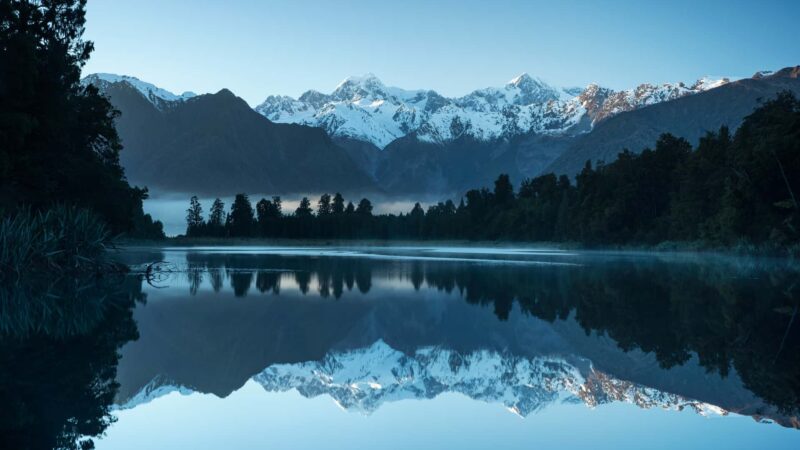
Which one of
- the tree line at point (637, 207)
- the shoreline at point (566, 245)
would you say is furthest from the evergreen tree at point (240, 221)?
the shoreline at point (566, 245)

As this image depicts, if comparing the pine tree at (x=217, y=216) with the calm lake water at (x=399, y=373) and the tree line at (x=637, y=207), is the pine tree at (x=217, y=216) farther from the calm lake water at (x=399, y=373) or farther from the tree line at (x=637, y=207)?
the calm lake water at (x=399, y=373)

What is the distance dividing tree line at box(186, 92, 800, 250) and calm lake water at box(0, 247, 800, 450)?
3503cm

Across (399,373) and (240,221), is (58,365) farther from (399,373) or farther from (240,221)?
(240,221)

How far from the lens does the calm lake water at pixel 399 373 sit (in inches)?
280

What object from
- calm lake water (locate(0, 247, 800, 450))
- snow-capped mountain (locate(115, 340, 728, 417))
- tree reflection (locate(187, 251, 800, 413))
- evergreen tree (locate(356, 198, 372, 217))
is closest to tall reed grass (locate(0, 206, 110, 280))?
calm lake water (locate(0, 247, 800, 450))

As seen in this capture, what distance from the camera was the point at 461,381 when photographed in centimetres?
977

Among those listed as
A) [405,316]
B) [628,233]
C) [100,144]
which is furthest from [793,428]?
[628,233]

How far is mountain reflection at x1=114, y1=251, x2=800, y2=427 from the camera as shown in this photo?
9641mm

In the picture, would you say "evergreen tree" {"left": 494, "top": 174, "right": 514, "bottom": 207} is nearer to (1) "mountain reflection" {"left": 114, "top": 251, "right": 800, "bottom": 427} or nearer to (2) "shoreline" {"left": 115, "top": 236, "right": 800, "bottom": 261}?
(2) "shoreline" {"left": 115, "top": 236, "right": 800, "bottom": 261}

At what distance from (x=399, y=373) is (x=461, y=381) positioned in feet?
3.38

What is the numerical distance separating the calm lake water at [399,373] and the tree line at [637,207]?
115 ft

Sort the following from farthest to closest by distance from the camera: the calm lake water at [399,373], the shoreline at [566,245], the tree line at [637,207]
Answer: the shoreline at [566,245] → the tree line at [637,207] → the calm lake water at [399,373]

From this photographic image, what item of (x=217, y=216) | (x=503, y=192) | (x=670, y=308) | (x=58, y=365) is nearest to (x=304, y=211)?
(x=217, y=216)

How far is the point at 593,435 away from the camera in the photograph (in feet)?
23.1
